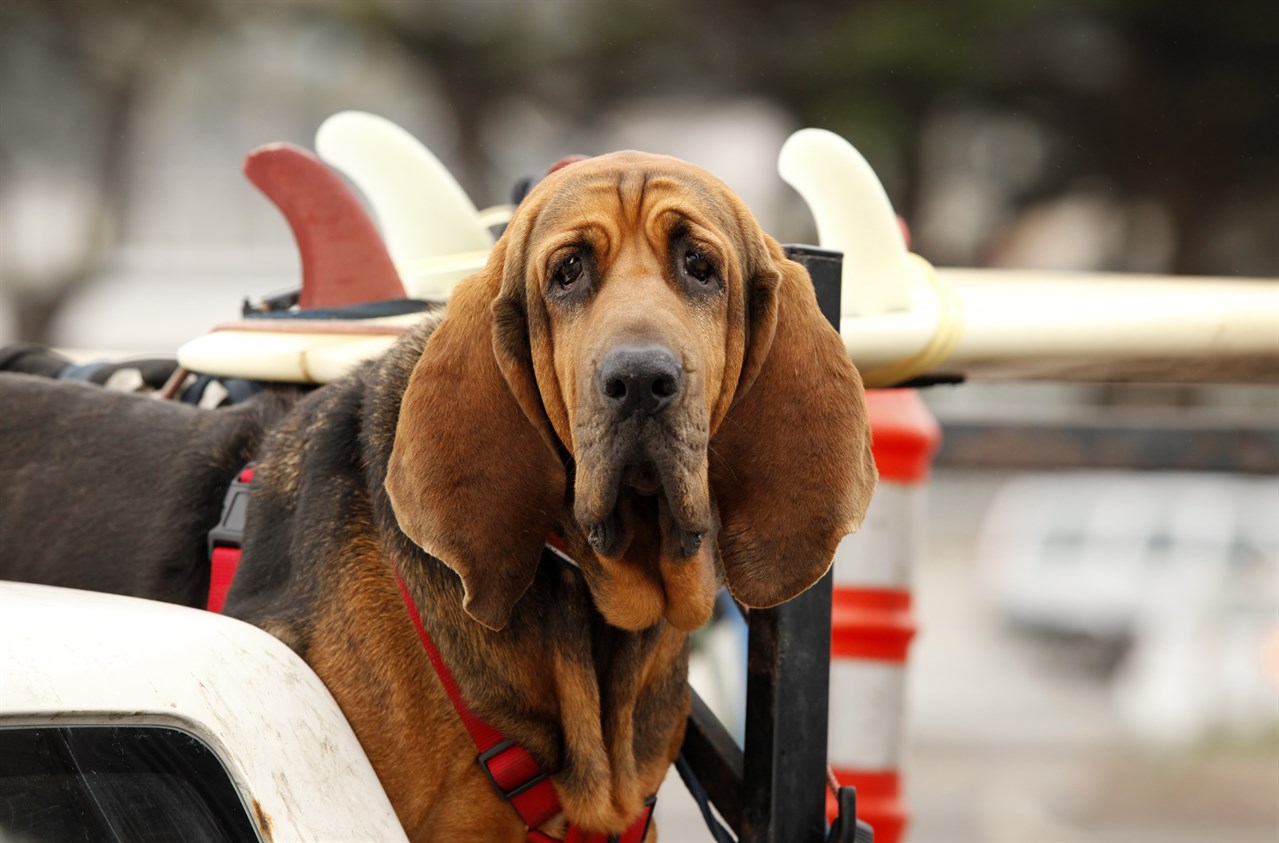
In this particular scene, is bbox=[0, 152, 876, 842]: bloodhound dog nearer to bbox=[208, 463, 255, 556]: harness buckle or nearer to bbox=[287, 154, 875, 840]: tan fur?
bbox=[287, 154, 875, 840]: tan fur

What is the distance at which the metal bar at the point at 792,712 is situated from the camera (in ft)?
8.77

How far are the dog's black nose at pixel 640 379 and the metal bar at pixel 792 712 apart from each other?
506 mm

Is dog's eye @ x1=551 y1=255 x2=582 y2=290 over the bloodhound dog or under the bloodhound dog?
over

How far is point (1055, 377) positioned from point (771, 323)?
1.06 m

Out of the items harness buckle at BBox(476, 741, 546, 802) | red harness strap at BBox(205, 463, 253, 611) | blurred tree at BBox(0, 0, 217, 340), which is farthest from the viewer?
blurred tree at BBox(0, 0, 217, 340)

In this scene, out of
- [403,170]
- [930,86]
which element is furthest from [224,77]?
[403,170]

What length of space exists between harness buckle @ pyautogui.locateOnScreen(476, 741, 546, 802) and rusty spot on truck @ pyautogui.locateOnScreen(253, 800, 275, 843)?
0.76m

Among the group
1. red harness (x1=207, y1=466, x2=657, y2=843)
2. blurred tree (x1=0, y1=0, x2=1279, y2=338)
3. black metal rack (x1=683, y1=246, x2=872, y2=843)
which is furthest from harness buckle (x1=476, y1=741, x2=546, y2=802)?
blurred tree (x1=0, y1=0, x2=1279, y2=338)

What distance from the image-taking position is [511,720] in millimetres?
2682

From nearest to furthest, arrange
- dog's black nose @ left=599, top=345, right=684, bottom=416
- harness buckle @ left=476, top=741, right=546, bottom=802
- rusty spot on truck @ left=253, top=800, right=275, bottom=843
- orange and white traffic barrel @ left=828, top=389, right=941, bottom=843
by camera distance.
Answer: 1. rusty spot on truck @ left=253, top=800, right=275, bottom=843
2. dog's black nose @ left=599, top=345, right=684, bottom=416
3. harness buckle @ left=476, top=741, right=546, bottom=802
4. orange and white traffic barrel @ left=828, top=389, right=941, bottom=843

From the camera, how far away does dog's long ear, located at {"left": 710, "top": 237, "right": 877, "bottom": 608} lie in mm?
2598

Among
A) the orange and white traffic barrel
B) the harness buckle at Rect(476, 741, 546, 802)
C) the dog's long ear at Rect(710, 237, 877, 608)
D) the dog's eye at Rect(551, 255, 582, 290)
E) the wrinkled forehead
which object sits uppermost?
the wrinkled forehead

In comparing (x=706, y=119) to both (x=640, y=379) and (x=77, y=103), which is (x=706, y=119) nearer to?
(x=77, y=103)

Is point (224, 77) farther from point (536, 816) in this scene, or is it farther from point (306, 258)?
point (536, 816)
